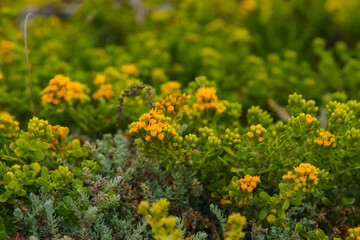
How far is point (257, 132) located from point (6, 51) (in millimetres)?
2202

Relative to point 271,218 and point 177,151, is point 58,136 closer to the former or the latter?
point 177,151

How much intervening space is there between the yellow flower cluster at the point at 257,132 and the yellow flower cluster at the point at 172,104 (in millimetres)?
353

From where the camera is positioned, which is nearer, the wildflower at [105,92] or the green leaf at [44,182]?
the green leaf at [44,182]

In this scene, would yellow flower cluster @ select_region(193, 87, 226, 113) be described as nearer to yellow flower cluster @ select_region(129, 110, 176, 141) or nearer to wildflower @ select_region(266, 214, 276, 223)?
yellow flower cluster @ select_region(129, 110, 176, 141)

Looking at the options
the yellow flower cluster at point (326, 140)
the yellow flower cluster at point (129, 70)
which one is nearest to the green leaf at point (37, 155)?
the yellow flower cluster at point (129, 70)

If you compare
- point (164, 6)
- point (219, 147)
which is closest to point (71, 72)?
point (219, 147)

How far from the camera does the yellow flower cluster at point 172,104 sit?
178 centimetres

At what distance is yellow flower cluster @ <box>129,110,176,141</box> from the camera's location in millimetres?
1605

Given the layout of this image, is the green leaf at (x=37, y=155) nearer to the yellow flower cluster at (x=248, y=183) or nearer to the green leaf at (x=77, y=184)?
the green leaf at (x=77, y=184)

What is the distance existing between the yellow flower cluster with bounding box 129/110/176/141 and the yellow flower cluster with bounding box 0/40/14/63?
1.77 m

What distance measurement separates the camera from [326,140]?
1677 millimetres

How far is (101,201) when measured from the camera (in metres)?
1.69

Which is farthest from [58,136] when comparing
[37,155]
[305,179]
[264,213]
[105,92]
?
[305,179]

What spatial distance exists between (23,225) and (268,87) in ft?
7.12
